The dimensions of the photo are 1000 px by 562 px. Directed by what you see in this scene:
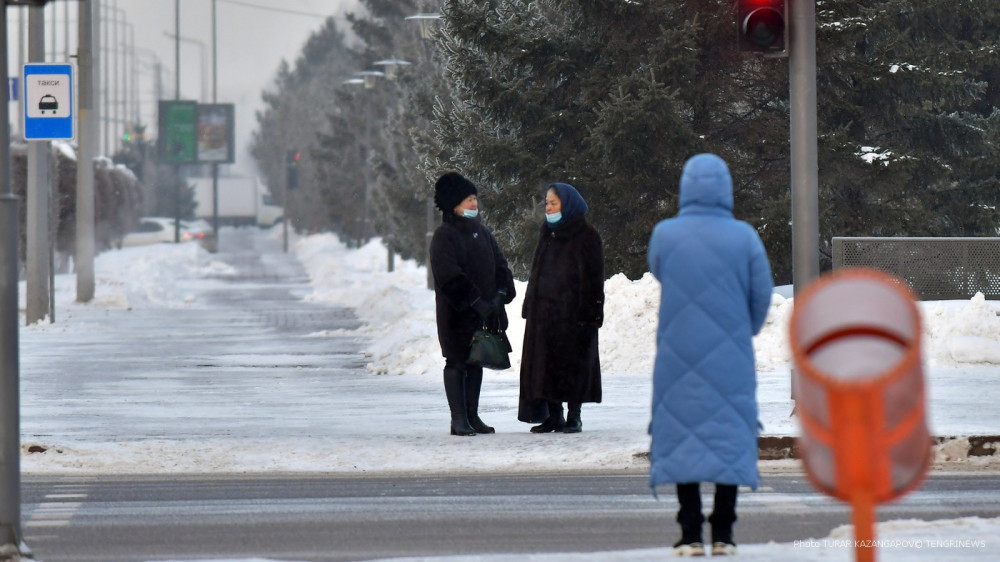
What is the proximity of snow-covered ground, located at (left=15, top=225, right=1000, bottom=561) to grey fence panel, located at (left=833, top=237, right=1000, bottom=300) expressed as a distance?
145cm

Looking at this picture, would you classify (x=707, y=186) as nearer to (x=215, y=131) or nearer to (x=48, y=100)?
(x=48, y=100)

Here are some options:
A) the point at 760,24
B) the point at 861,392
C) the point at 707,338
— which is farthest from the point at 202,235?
the point at 861,392

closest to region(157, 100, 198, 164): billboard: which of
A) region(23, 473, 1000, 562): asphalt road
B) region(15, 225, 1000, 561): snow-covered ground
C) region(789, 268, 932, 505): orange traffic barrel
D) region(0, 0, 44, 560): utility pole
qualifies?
region(15, 225, 1000, 561): snow-covered ground

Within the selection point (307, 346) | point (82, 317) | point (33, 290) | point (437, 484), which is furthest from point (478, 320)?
point (82, 317)

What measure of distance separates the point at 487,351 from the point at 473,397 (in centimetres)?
54

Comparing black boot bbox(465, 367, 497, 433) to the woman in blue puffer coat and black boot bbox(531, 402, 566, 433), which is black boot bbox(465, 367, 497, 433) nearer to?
black boot bbox(531, 402, 566, 433)

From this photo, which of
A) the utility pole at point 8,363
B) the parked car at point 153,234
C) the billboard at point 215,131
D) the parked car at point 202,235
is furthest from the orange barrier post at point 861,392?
the billboard at point 215,131

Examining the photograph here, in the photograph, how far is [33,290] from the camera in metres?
26.8

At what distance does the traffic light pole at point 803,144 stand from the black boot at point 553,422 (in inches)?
74.8

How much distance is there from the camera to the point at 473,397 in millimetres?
12602

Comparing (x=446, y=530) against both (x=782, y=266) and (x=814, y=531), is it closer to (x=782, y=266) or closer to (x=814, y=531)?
(x=814, y=531)

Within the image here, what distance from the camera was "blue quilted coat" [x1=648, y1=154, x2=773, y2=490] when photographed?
688 cm

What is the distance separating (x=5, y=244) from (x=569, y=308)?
5396 mm

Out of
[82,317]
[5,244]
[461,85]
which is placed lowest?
[82,317]
